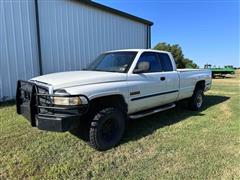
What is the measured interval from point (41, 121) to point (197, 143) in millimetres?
2955

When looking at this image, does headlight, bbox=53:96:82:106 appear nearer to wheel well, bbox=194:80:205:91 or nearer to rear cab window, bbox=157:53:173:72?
rear cab window, bbox=157:53:173:72

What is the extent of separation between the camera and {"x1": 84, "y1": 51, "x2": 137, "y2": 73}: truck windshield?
4773mm

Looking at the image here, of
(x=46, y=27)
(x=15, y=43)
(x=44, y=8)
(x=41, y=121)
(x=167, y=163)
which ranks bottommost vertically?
(x=167, y=163)

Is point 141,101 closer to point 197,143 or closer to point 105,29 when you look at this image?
point 197,143

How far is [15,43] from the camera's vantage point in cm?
851

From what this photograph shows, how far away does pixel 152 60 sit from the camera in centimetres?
541

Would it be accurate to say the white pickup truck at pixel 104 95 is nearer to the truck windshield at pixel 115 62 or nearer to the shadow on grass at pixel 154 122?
the truck windshield at pixel 115 62

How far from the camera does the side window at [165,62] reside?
5.66 m

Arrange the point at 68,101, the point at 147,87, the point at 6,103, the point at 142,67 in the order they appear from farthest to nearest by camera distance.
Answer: the point at 6,103 → the point at 147,87 → the point at 142,67 → the point at 68,101

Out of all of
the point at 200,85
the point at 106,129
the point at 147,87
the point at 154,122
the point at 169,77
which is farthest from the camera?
the point at 200,85

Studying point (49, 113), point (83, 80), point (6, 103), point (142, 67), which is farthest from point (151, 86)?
point (6, 103)

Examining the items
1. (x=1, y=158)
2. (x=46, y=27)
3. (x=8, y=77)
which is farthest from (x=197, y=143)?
(x=46, y=27)

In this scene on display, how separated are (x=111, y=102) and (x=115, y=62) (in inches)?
45.9

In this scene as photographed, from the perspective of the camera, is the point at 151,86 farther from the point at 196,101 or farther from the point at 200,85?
the point at 200,85
